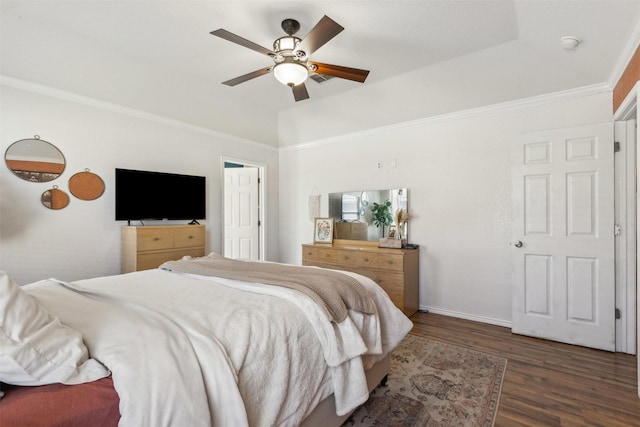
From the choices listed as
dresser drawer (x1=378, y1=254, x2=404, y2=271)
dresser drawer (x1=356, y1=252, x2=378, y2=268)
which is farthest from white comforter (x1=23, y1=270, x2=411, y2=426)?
dresser drawer (x1=356, y1=252, x2=378, y2=268)

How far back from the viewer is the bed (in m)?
0.85

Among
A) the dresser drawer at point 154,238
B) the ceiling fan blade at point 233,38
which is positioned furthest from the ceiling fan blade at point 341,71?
the dresser drawer at point 154,238

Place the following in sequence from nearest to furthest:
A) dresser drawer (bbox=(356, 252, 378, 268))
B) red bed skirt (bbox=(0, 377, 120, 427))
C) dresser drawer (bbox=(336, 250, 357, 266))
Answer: red bed skirt (bbox=(0, 377, 120, 427))
dresser drawer (bbox=(356, 252, 378, 268))
dresser drawer (bbox=(336, 250, 357, 266))

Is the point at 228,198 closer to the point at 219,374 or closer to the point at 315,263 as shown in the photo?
the point at 315,263

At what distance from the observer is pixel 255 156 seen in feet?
16.5

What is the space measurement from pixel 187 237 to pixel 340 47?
275 centimetres

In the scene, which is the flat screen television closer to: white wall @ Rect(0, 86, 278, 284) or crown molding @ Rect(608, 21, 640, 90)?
white wall @ Rect(0, 86, 278, 284)

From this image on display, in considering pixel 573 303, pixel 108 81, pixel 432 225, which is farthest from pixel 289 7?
pixel 573 303

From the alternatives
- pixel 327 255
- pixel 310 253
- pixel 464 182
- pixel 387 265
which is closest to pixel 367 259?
pixel 387 265

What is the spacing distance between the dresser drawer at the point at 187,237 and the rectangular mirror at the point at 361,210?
1922 mm

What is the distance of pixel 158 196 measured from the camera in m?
3.66

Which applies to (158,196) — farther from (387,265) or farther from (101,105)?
(387,265)

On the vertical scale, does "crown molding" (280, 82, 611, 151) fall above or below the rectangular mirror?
above

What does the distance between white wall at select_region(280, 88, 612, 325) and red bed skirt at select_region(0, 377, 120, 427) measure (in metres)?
3.58
